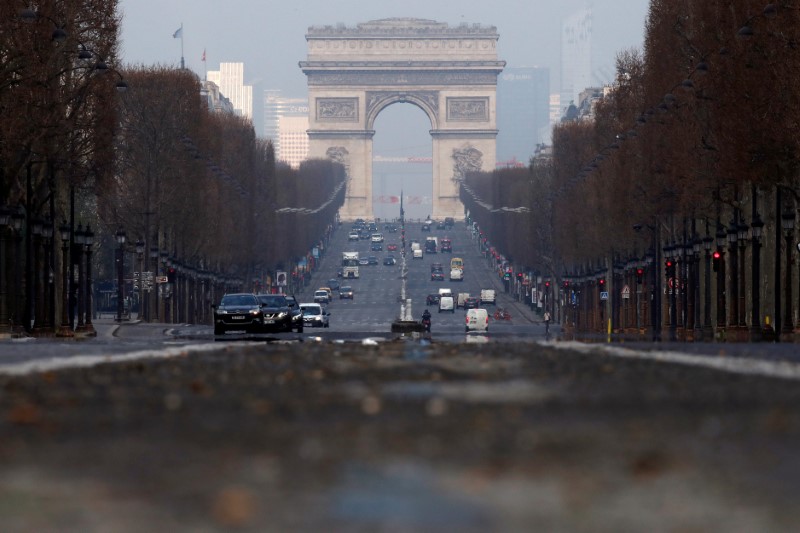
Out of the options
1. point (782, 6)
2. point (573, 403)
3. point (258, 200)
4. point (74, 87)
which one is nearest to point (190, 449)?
point (573, 403)

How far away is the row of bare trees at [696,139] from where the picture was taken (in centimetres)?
5403

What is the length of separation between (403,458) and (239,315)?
50627 millimetres

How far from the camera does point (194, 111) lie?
97.9 metres

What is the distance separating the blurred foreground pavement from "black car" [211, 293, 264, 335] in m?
43.1

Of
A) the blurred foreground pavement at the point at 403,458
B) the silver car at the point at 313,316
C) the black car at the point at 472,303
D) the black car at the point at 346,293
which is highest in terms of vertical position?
the black car at the point at 346,293

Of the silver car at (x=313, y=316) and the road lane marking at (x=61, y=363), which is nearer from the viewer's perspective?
the road lane marking at (x=61, y=363)

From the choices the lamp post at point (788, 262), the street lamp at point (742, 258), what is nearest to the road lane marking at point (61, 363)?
the lamp post at point (788, 262)

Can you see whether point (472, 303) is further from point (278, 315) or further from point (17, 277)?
point (17, 277)

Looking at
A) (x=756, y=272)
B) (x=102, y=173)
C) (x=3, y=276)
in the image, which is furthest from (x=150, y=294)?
(x=756, y=272)

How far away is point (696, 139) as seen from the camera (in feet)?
221

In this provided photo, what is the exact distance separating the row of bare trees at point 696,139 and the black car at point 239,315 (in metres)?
15.5

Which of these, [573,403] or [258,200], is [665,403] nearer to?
[573,403]

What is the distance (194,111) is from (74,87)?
1299 inches

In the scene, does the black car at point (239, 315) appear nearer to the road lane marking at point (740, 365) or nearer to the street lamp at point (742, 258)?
the street lamp at point (742, 258)
